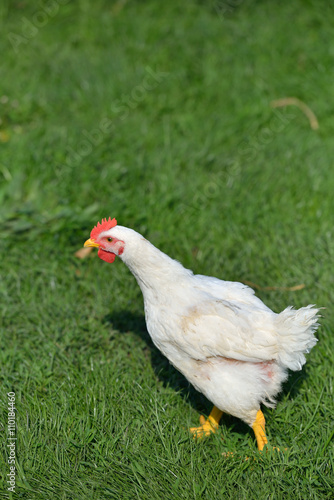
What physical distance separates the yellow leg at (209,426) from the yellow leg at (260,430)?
0.88 ft

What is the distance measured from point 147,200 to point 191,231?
581 millimetres

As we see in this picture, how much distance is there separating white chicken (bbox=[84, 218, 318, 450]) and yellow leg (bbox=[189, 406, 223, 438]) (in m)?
0.27

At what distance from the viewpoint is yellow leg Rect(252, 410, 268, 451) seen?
3225mm

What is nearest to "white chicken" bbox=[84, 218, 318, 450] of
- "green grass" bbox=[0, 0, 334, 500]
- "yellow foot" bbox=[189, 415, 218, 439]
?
"yellow foot" bbox=[189, 415, 218, 439]

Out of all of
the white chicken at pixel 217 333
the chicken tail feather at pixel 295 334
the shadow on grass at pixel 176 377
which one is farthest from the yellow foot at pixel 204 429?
the chicken tail feather at pixel 295 334

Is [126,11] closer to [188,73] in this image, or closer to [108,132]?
[188,73]

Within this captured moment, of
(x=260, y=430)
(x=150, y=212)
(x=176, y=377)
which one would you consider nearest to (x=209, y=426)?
(x=260, y=430)

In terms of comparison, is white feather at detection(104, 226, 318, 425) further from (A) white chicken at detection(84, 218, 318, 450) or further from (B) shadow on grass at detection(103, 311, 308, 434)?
(B) shadow on grass at detection(103, 311, 308, 434)

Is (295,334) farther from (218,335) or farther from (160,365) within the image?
(160,365)

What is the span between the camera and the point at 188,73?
266 inches

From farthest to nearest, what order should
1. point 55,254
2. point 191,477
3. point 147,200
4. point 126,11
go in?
point 126,11, point 147,200, point 55,254, point 191,477

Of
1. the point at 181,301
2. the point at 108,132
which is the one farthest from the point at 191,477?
the point at 108,132

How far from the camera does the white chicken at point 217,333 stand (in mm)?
3053

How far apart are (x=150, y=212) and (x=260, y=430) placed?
2433 mm
